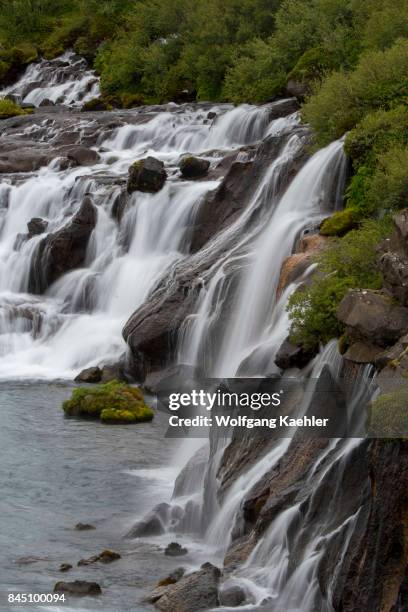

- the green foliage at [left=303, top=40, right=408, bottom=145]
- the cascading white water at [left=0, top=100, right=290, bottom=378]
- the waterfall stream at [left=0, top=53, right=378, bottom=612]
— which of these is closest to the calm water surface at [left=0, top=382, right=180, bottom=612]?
the waterfall stream at [left=0, top=53, right=378, bottom=612]

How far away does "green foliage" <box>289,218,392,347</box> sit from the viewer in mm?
19094

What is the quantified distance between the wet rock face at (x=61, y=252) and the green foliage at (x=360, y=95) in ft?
30.2

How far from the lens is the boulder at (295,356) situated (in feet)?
63.1

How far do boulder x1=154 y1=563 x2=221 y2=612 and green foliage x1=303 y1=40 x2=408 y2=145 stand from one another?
15.3 meters

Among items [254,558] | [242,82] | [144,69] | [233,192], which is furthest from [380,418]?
[144,69]

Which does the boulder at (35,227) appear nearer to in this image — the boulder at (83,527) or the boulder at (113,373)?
the boulder at (113,373)

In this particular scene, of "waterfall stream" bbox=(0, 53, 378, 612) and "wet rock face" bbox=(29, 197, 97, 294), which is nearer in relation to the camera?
"waterfall stream" bbox=(0, 53, 378, 612)

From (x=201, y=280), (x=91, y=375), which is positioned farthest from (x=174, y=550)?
(x=91, y=375)

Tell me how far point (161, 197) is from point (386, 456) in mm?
21770

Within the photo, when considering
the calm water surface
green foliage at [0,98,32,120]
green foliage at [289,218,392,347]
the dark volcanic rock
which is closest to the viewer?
the calm water surface

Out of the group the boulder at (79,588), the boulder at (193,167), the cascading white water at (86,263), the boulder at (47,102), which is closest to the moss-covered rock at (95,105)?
the boulder at (47,102)

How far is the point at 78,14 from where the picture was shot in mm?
68688

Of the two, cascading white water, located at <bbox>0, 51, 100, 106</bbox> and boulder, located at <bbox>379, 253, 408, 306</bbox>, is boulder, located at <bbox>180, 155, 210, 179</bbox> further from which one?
cascading white water, located at <bbox>0, 51, 100, 106</bbox>

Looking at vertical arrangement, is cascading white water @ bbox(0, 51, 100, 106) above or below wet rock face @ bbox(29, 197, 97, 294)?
above
